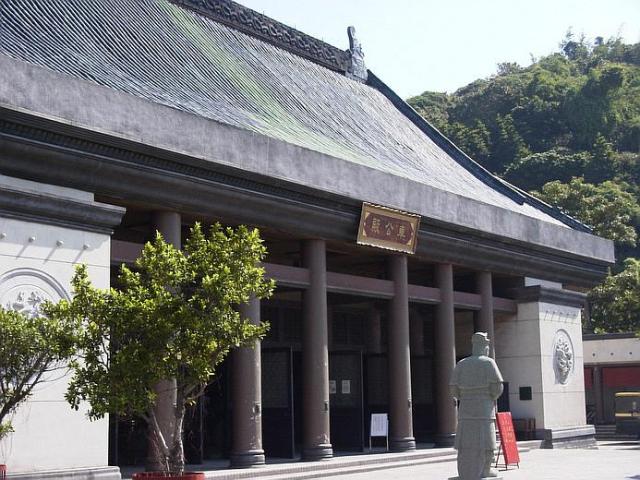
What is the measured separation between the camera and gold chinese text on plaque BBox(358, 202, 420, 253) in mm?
22828

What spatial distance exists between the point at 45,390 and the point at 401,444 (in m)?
10.6

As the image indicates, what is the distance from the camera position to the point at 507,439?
21.0m

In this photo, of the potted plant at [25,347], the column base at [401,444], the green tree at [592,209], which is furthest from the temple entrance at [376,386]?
the green tree at [592,209]

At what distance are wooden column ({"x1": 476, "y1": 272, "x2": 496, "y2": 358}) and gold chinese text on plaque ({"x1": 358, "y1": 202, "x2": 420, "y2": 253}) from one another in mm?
4219

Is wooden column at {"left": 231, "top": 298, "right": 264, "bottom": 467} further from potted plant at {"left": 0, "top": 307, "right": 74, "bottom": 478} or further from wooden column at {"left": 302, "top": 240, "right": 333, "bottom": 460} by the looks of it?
potted plant at {"left": 0, "top": 307, "right": 74, "bottom": 478}

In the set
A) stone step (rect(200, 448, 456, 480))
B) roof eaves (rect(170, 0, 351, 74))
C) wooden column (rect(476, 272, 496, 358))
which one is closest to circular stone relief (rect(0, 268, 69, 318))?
stone step (rect(200, 448, 456, 480))

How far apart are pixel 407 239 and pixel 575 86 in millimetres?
66849

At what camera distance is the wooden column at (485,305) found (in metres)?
27.6

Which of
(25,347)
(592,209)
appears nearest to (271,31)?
(25,347)

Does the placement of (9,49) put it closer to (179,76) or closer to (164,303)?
(179,76)

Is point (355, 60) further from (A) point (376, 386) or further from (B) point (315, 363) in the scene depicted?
(B) point (315, 363)

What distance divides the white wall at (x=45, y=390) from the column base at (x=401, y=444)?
29.8ft

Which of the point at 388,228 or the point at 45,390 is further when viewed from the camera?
the point at 388,228

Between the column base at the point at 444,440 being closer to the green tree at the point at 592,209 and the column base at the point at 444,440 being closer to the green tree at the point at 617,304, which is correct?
the green tree at the point at 617,304
